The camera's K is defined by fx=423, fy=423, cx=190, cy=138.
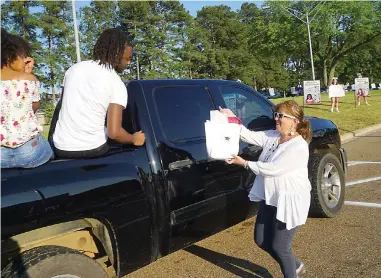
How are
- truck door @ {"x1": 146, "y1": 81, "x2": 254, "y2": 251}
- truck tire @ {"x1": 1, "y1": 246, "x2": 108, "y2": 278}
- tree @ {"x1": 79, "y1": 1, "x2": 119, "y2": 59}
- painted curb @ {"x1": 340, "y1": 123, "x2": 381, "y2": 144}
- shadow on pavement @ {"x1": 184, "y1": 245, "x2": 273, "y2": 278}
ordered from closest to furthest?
truck tire @ {"x1": 1, "y1": 246, "x2": 108, "y2": 278} < truck door @ {"x1": 146, "y1": 81, "x2": 254, "y2": 251} < shadow on pavement @ {"x1": 184, "y1": 245, "x2": 273, "y2": 278} < painted curb @ {"x1": 340, "y1": 123, "x2": 381, "y2": 144} < tree @ {"x1": 79, "y1": 1, "x2": 119, "y2": 59}

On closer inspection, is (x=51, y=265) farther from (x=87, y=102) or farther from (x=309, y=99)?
(x=309, y=99)

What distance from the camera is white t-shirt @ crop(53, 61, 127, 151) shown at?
9.34 feet

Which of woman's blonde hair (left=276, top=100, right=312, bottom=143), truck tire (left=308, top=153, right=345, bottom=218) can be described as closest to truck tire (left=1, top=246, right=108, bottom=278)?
woman's blonde hair (left=276, top=100, right=312, bottom=143)

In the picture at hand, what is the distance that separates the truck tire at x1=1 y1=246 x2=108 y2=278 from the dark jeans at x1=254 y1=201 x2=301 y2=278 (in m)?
1.28

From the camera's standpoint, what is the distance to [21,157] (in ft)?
8.22

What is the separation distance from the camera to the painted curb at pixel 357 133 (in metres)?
12.1

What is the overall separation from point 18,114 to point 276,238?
197 centimetres

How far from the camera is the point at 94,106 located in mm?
2877

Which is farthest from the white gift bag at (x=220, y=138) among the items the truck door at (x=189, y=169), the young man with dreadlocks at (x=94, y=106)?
the young man with dreadlocks at (x=94, y=106)

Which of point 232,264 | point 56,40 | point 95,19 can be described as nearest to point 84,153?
point 232,264

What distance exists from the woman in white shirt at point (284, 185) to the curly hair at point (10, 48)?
1.64 m

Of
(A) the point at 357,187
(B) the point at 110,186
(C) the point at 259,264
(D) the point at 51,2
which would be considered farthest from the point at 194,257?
(D) the point at 51,2

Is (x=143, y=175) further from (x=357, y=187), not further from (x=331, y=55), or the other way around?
(x=331, y=55)

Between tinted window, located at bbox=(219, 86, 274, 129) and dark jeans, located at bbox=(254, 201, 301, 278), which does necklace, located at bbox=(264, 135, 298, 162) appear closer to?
dark jeans, located at bbox=(254, 201, 301, 278)
